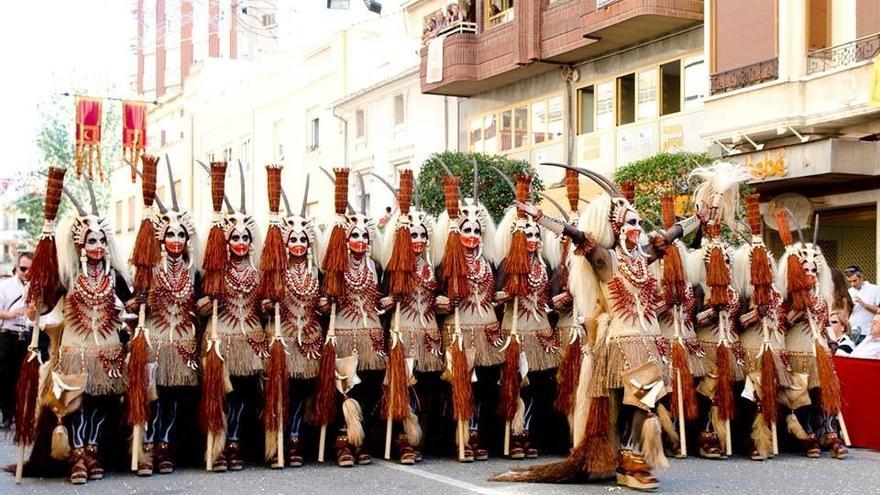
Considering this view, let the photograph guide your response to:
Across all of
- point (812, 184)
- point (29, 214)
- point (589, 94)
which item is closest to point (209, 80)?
point (29, 214)

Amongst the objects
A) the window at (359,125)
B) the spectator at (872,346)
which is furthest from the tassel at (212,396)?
the window at (359,125)

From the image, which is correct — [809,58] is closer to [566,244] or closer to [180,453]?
[566,244]

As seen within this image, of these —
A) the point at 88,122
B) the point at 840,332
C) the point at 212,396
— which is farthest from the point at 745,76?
the point at 88,122

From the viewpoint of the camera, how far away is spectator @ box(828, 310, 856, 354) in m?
11.7

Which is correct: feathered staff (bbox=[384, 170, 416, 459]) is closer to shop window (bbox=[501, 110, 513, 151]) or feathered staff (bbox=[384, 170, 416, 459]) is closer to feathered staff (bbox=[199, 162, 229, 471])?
feathered staff (bbox=[199, 162, 229, 471])

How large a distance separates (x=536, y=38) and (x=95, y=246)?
16.4 metres

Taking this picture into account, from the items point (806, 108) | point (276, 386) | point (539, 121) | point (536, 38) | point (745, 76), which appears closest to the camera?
point (276, 386)

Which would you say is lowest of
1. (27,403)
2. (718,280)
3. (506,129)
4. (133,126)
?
(27,403)

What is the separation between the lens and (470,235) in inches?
387

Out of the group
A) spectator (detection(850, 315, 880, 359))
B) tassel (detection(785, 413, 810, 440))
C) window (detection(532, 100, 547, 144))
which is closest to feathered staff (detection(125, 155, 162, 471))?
tassel (detection(785, 413, 810, 440))

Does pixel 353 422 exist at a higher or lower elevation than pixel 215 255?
lower

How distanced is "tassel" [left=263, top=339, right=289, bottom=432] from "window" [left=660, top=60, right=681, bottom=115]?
1374 cm

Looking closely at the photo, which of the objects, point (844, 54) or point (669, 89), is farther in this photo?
point (669, 89)

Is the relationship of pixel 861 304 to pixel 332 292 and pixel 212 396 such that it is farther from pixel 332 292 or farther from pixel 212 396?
pixel 212 396
